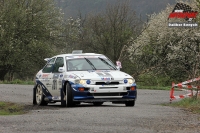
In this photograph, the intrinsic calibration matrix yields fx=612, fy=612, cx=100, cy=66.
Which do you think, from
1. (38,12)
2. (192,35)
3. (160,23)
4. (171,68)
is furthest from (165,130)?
(38,12)

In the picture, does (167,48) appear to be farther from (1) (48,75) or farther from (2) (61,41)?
(1) (48,75)

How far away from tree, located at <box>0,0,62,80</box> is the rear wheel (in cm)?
3559

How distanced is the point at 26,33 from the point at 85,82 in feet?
138

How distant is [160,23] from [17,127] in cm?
4489

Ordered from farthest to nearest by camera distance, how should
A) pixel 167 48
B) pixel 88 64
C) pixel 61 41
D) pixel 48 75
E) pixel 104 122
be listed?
pixel 61 41 < pixel 167 48 < pixel 48 75 < pixel 88 64 < pixel 104 122

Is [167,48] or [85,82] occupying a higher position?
[167,48]

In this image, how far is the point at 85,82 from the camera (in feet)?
52.2

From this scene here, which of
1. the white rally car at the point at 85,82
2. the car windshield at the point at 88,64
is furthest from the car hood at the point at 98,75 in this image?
the car windshield at the point at 88,64

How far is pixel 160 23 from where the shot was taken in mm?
54781

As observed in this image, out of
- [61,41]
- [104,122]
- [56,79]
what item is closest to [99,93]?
[56,79]

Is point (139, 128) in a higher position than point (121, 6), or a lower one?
lower

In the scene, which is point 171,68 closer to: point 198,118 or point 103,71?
point 103,71

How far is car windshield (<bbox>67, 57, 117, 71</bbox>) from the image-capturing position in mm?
17047

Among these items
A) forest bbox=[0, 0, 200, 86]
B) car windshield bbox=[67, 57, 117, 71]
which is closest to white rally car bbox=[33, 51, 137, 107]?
car windshield bbox=[67, 57, 117, 71]
